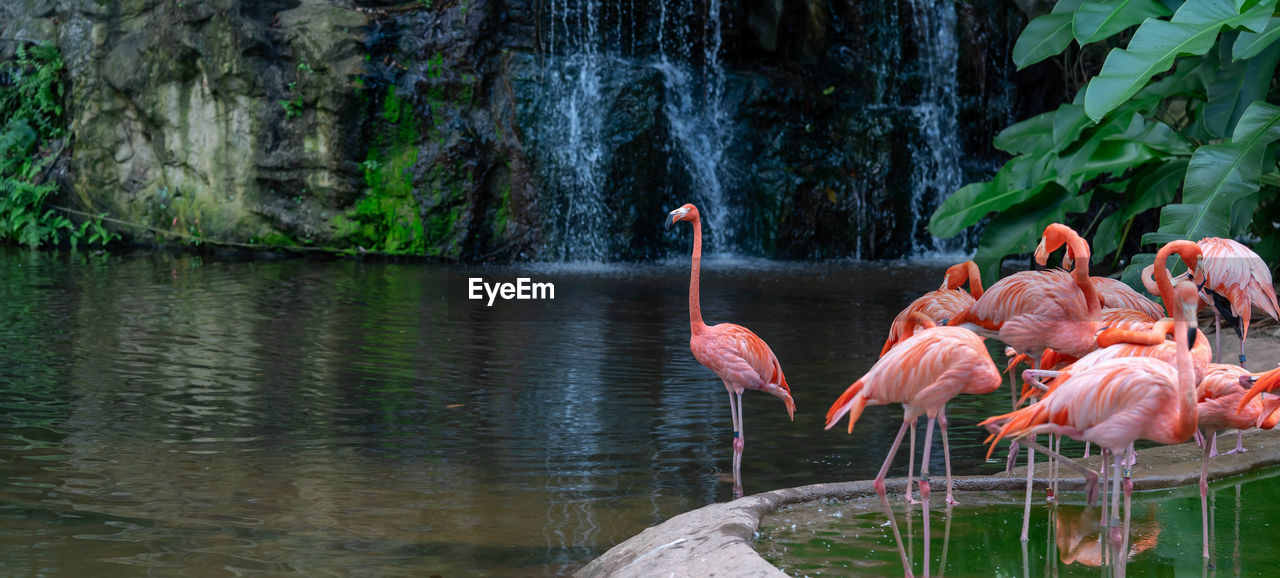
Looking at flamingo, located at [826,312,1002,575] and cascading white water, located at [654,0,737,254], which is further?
cascading white water, located at [654,0,737,254]

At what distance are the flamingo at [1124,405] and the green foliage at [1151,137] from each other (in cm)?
255

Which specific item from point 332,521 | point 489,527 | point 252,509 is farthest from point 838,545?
point 252,509

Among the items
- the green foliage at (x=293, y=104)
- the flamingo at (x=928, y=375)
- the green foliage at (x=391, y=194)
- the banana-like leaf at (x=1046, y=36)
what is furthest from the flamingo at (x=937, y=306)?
the green foliage at (x=293, y=104)

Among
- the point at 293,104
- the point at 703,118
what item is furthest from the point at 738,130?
the point at 293,104

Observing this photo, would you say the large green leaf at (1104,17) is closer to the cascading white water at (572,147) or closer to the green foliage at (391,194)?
the cascading white water at (572,147)

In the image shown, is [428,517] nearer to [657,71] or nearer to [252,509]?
[252,509]

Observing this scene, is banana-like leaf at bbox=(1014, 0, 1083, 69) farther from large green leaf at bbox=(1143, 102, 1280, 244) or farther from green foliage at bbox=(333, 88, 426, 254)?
green foliage at bbox=(333, 88, 426, 254)

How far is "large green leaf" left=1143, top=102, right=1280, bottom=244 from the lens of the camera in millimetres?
5809

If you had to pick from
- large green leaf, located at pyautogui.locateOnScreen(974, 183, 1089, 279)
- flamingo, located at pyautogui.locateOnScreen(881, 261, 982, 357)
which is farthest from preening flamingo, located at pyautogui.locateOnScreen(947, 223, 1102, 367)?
large green leaf, located at pyautogui.locateOnScreen(974, 183, 1089, 279)

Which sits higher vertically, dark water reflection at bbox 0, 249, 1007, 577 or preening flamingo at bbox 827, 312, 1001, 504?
preening flamingo at bbox 827, 312, 1001, 504

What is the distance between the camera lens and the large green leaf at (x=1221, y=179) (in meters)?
5.81

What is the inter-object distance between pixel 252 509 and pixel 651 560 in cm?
169

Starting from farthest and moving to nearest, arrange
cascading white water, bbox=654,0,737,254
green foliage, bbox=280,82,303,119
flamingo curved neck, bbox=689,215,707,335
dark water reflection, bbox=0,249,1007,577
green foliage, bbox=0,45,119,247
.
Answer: green foliage, bbox=0,45,119,247, cascading white water, bbox=654,0,737,254, green foliage, bbox=280,82,303,119, flamingo curved neck, bbox=689,215,707,335, dark water reflection, bbox=0,249,1007,577

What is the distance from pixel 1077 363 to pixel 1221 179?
2.83 metres
